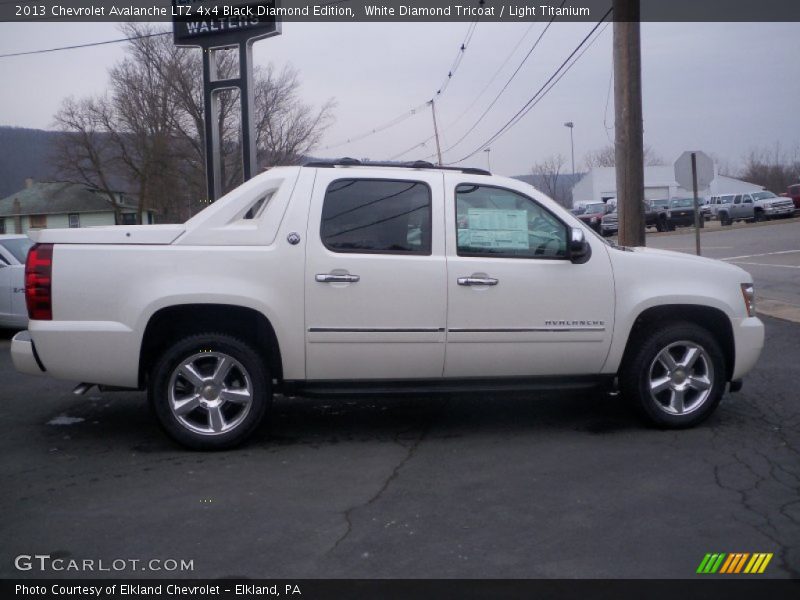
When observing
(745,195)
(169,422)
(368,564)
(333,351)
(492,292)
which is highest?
(745,195)

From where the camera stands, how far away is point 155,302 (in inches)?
231

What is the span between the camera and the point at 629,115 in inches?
489

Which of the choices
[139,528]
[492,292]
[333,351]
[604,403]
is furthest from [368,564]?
[604,403]

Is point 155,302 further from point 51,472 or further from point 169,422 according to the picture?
point 51,472

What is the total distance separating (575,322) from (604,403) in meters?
1.55

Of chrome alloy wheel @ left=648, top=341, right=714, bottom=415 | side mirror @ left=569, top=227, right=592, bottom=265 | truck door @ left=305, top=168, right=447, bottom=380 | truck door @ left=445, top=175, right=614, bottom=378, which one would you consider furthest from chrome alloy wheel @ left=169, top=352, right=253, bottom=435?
chrome alloy wheel @ left=648, top=341, right=714, bottom=415

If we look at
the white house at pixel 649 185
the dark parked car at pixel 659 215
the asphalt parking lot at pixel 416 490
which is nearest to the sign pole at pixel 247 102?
the asphalt parking lot at pixel 416 490

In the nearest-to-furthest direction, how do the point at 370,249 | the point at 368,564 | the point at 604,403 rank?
the point at 368,564
the point at 370,249
the point at 604,403

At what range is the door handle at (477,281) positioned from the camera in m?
6.12

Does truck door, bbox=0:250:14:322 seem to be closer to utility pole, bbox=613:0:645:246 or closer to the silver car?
the silver car

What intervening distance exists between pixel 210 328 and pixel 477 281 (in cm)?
191

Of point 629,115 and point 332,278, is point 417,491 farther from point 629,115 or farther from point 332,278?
point 629,115

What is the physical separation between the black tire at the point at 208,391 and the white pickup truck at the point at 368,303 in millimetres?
14

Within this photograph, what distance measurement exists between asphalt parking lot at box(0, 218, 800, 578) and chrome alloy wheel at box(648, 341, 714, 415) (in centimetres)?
22
